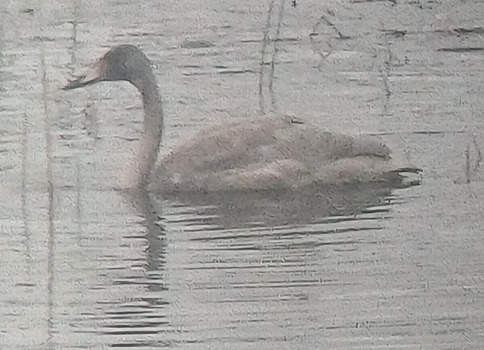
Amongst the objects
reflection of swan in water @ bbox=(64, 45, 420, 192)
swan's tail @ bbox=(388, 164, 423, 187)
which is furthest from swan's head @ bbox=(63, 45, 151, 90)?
swan's tail @ bbox=(388, 164, 423, 187)

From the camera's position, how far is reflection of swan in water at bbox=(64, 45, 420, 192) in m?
0.74

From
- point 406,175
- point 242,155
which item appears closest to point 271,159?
point 242,155

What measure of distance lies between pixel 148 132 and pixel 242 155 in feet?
0.32

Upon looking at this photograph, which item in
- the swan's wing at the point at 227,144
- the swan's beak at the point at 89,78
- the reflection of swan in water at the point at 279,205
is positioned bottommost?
the reflection of swan in water at the point at 279,205

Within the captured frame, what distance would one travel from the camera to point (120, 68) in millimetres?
735

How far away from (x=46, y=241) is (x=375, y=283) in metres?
0.34

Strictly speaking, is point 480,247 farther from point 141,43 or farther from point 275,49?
point 141,43

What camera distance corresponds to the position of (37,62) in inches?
29.0

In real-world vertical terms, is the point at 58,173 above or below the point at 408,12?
below

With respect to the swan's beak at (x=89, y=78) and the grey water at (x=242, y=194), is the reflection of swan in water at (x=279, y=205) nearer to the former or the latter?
the grey water at (x=242, y=194)

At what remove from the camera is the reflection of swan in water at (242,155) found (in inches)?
29.0

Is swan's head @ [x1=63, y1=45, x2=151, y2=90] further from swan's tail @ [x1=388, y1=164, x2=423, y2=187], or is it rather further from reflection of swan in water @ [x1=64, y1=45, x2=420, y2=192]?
swan's tail @ [x1=388, y1=164, x2=423, y2=187]

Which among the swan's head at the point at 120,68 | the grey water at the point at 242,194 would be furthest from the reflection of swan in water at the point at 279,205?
the swan's head at the point at 120,68

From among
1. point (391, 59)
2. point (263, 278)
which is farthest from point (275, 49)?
point (263, 278)
